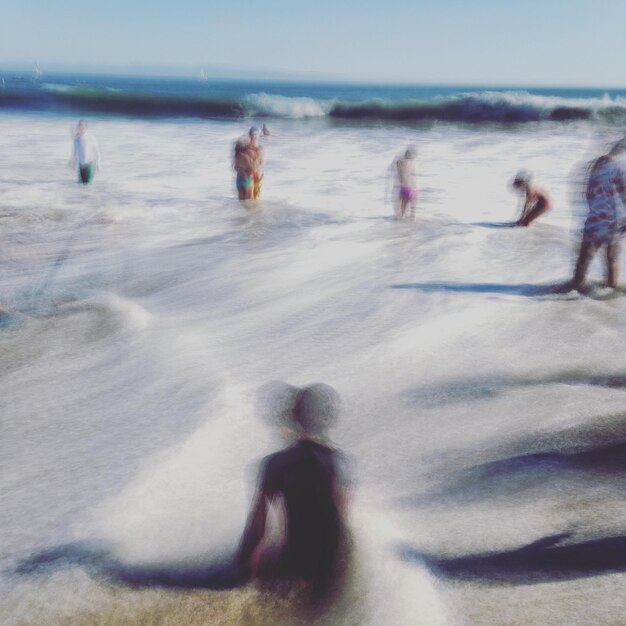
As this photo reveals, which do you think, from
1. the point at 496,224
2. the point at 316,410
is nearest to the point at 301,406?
the point at 316,410

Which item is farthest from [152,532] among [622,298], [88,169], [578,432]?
[88,169]

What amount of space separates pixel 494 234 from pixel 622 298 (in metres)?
3.26

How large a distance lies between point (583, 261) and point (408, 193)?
162 inches

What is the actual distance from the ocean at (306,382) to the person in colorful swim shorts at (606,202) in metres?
0.66

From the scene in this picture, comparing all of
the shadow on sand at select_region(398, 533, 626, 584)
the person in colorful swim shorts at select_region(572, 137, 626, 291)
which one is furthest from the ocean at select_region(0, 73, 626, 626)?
the person in colorful swim shorts at select_region(572, 137, 626, 291)

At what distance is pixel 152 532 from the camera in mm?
3061

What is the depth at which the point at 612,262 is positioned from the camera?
633cm

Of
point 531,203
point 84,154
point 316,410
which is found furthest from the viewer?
point 84,154

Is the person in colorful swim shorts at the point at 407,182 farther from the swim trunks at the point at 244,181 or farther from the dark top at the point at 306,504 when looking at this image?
the dark top at the point at 306,504

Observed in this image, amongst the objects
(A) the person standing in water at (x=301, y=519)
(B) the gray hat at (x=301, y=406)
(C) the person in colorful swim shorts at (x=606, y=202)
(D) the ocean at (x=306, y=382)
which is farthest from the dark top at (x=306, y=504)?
(C) the person in colorful swim shorts at (x=606, y=202)

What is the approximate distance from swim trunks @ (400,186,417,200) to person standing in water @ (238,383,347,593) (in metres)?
7.56

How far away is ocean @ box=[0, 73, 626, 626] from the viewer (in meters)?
2.71

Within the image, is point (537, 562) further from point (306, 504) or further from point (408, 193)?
point (408, 193)

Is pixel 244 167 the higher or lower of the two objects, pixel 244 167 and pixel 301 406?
the higher
